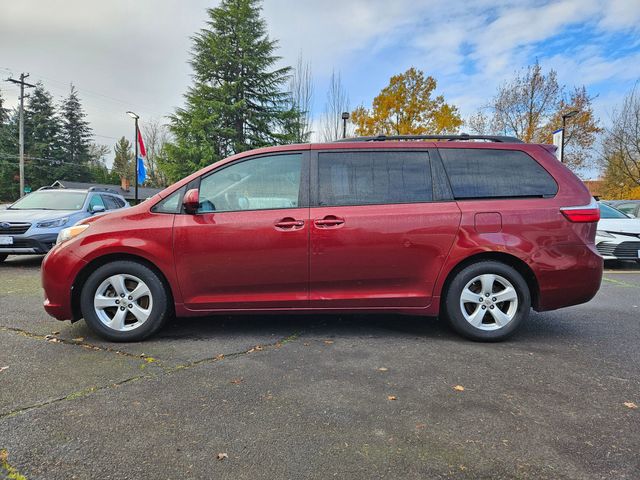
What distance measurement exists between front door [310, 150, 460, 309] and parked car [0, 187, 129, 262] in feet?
17.4

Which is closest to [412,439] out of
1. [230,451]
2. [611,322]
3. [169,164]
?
[230,451]

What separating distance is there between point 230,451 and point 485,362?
2092mm

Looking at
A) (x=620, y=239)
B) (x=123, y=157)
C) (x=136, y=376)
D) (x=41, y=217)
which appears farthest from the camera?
(x=123, y=157)

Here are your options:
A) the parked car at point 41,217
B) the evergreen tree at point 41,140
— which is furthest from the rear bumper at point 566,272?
the evergreen tree at point 41,140

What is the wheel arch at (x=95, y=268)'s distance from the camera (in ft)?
11.7

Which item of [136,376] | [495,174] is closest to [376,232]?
[495,174]

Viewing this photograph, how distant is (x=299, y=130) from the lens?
25.8m

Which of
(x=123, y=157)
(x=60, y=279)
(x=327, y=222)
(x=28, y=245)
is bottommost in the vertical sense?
(x=60, y=279)

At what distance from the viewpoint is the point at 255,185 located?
12.0 ft

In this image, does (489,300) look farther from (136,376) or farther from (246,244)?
(136,376)

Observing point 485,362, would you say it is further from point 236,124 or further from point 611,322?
point 236,124

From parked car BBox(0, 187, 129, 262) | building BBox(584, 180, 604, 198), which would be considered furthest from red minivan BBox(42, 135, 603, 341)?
building BBox(584, 180, 604, 198)

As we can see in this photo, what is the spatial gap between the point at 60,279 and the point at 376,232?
280cm

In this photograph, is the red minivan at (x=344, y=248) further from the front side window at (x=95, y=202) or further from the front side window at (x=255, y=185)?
the front side window at (x=95, y=202)
